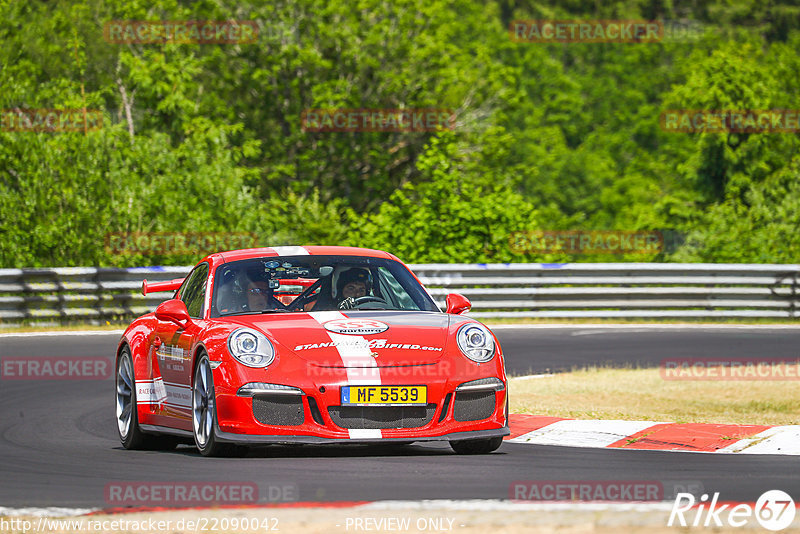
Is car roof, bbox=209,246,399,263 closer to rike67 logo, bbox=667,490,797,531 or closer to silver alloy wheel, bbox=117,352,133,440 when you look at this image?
silver alloy wheel, bbox=117,352,133,440

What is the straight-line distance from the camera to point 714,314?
2325 cm

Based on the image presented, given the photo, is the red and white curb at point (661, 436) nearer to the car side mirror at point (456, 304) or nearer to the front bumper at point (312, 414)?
the car side mirror at point (456, 304)

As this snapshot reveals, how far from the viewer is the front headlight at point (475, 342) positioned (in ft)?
27.8

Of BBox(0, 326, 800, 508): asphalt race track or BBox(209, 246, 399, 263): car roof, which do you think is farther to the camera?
BBox(209, 246, 399, 263): car roof

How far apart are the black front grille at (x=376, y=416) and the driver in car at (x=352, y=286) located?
1234 millimetres

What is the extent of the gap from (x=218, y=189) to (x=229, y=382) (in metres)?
19.8

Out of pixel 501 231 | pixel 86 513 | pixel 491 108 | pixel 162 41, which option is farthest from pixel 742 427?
pixel 491 108

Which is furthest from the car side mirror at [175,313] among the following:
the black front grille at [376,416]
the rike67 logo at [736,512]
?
the rike67 logo at [736,512]

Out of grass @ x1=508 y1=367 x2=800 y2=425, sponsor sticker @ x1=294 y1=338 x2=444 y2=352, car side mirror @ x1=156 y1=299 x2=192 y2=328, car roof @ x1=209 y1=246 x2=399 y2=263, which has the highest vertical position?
car roof @ x1=209 y1=246 x2=399 y2=263

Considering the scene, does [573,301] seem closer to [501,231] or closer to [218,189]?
[501,231]

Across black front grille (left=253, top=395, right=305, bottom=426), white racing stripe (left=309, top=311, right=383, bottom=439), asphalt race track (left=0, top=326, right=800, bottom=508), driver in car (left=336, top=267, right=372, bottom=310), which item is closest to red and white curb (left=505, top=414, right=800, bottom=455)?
asphalt race track (left=0, top=326, right=800, bottom=508)

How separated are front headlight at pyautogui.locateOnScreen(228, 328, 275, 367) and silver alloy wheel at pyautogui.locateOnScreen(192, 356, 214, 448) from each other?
8.6 inches

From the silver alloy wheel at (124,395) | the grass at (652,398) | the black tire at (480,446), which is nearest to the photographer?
the black tire at (480,446)

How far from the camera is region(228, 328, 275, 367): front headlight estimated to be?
8172 mm
